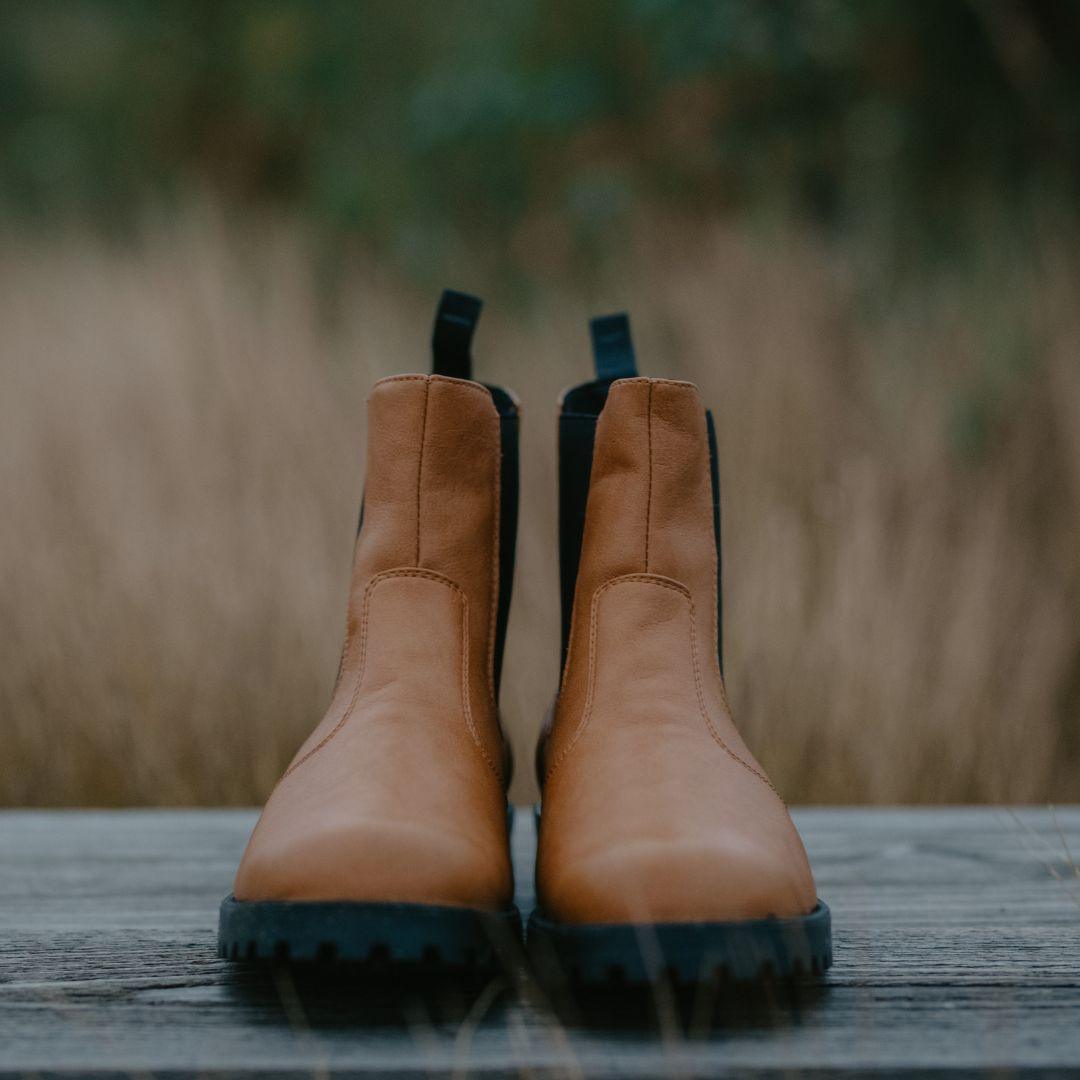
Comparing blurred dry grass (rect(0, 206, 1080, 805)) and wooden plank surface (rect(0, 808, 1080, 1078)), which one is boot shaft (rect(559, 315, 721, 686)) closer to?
wooden plank surface (rect(0, 808, 1080, 1078))

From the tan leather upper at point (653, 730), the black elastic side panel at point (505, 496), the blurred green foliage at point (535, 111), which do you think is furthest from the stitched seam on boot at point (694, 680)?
the blurred green foliage at point (535, 111)

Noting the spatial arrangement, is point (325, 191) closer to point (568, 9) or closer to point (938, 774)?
point (568, 9)

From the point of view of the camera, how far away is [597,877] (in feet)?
2.21

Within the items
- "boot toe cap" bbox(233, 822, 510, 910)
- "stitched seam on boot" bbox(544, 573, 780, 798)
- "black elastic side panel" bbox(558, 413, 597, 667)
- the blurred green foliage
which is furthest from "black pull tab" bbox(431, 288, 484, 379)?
the blurred green foliage

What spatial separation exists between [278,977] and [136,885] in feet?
1.18

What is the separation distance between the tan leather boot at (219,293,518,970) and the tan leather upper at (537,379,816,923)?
66 millimetres

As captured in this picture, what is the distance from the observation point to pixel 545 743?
0.97m

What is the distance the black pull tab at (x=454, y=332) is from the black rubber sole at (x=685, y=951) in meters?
0.49

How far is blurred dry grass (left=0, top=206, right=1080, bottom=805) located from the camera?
1938mm

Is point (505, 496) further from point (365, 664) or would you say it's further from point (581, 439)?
point (365, 664)

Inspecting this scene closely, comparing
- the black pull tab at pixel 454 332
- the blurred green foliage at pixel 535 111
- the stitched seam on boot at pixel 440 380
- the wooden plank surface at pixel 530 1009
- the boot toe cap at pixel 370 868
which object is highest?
the blurred green foliage at pixel 535 111

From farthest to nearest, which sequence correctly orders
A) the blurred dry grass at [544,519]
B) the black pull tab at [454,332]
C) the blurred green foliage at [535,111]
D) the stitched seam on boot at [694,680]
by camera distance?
1. the blurred green foliage at [535,111]
2. the blurred dry grass at [544,519]
3. the black pull tab at [454,332]
4. the stitched seam on boot at [694,680]

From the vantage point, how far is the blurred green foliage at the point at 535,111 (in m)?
3.64

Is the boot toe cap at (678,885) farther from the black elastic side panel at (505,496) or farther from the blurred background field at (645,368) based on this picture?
the blurred background field at (645,368)
